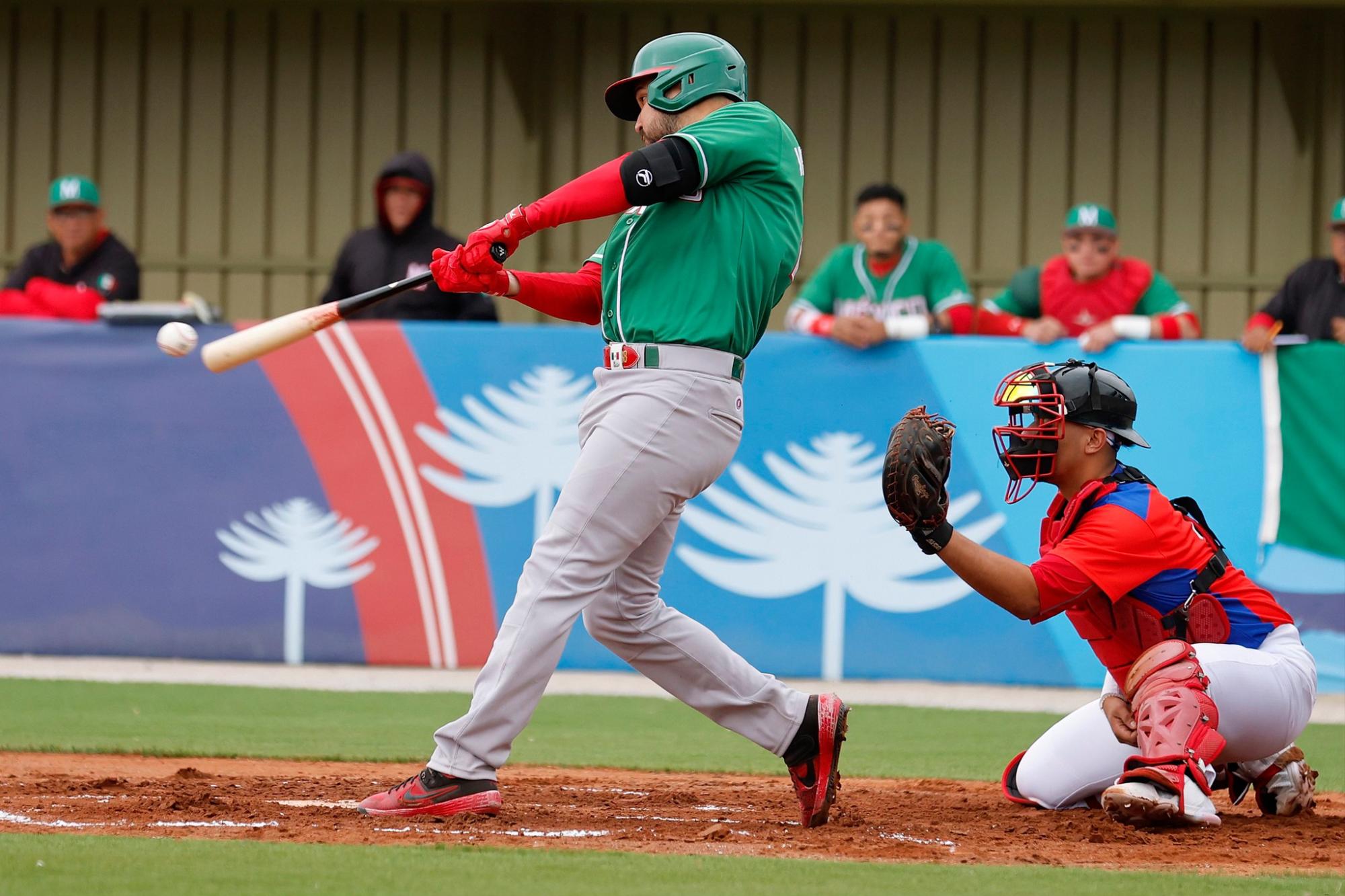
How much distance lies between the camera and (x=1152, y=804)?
4.01m

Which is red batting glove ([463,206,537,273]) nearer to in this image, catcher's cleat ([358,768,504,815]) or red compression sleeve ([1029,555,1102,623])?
catcher's cleat ([358,768,504,815])

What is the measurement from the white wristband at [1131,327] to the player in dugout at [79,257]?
5.11 metres

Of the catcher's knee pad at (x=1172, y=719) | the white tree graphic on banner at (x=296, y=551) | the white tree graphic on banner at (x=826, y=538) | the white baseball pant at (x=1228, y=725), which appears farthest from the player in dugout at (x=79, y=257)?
the catcher's knee pad at (x=1172, y=719)

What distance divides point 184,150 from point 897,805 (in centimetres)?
1019

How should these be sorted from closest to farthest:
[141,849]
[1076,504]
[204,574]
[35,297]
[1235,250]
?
[141,849]
[1076,504]
[204,574]
[35,297]
[1235,250]

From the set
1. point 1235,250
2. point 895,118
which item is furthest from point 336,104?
point 1235,250

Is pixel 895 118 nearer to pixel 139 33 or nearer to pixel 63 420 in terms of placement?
pixel 139 33

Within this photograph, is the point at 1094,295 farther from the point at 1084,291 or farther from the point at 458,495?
the point at 458,495

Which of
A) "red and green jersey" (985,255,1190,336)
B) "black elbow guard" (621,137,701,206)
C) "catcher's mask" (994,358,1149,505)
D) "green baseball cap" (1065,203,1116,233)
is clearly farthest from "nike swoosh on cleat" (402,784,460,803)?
"green baseball cap" (1065,203,1116,233)

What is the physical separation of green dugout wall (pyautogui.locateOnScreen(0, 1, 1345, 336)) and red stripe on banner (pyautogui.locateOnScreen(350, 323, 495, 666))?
5.13 meters

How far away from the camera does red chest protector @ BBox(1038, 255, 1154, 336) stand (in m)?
8.36

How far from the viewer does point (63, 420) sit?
7.98 meters

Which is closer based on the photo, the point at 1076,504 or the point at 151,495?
the point at 1076,504

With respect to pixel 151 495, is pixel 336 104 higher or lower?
higher
